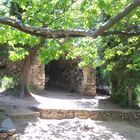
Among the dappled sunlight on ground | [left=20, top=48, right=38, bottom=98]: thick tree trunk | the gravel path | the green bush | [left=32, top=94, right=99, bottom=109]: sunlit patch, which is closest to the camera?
the gravel path

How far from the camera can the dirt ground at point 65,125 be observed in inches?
398

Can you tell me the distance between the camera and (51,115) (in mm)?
12312

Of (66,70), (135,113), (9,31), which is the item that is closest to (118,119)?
(135,113)

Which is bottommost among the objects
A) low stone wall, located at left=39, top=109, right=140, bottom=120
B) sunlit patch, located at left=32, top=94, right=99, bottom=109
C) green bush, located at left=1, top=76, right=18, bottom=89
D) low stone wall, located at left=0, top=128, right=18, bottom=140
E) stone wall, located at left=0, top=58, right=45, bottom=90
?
low stone wall, located at left=0, top=128, right=18, bottom=140

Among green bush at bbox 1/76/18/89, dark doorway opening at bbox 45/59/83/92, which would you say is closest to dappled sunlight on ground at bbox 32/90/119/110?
green bush at bbox 1/76/18/89

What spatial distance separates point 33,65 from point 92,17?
29.9 ft

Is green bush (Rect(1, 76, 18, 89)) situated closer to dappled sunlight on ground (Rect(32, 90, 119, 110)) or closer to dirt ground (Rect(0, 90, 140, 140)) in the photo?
dirt ground (Rect(0, 90, 140, 140))

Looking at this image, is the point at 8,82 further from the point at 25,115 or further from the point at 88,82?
the point at 88,82

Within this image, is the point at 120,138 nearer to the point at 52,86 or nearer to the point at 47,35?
the point at 47,35

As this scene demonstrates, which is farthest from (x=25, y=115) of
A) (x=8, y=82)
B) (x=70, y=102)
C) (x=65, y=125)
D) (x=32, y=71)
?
(x=32, y=71)

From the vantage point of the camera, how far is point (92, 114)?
1293 centimetres

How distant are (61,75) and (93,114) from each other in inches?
271

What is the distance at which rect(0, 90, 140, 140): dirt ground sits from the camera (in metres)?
10.1

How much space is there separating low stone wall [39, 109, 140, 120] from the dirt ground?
0.35 m
